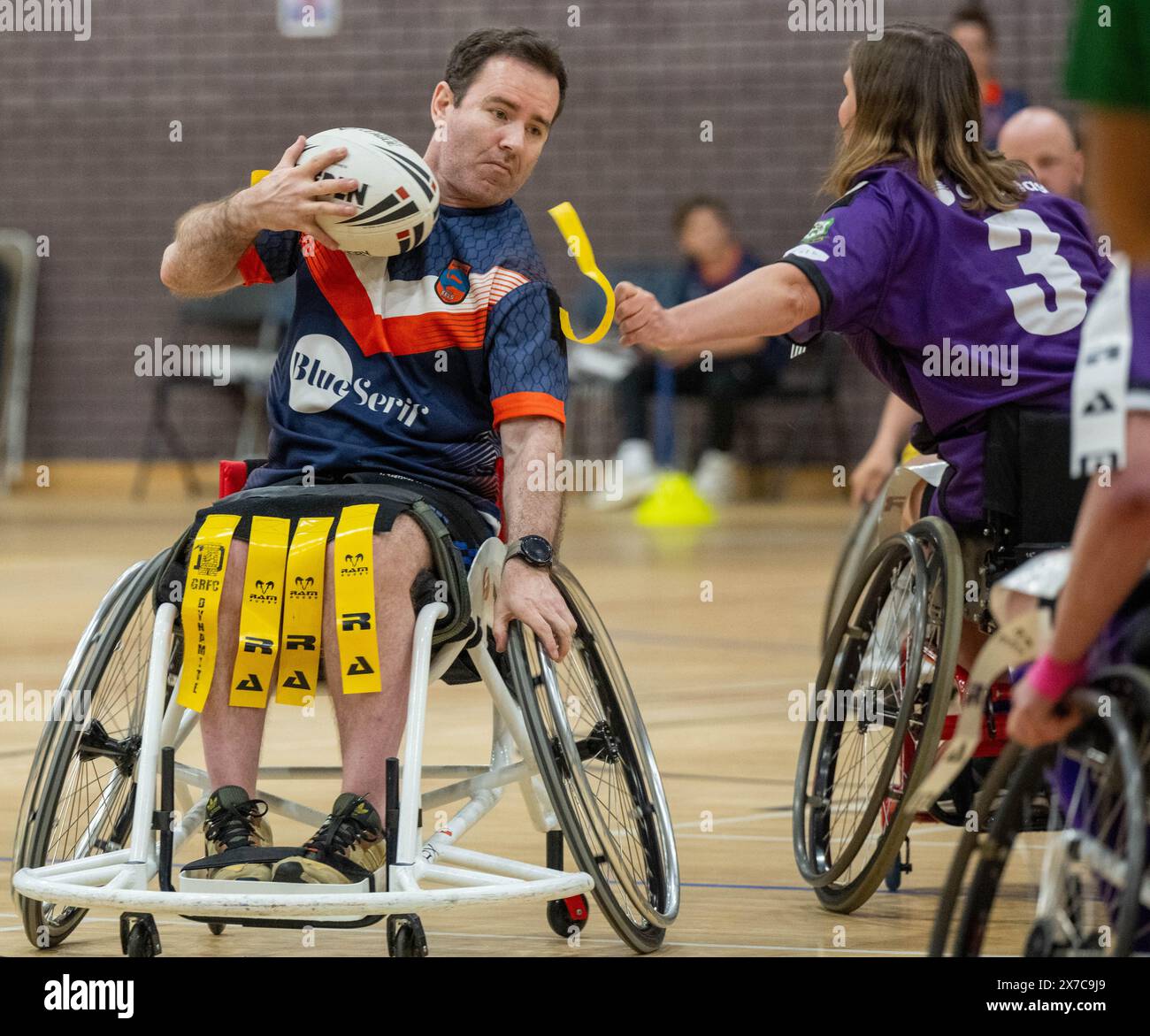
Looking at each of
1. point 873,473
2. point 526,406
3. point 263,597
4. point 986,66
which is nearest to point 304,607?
point 263,597

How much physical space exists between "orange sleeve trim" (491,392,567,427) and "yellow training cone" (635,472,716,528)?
779cm

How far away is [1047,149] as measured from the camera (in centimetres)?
439

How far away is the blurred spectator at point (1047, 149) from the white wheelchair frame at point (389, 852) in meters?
2.21

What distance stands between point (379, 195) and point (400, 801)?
825 mm

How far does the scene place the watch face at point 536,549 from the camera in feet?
8.54

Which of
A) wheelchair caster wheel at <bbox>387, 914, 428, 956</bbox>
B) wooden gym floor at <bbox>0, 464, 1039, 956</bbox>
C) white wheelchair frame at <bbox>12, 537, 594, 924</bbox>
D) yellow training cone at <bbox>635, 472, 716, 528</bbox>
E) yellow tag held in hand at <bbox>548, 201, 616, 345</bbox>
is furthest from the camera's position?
yellow training cone at <bbox>635, 472, 716, 528</bbox>

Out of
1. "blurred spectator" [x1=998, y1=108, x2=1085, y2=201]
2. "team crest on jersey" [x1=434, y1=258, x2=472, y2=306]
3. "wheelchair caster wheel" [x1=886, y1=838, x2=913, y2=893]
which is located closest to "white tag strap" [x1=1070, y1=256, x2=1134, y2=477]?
"team crest on jersey" [x1=434, y1=258, x2=472, y2=306]

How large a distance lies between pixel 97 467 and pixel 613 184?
378 cm

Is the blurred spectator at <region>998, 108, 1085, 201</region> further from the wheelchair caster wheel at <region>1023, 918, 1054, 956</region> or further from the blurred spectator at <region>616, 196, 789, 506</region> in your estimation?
the blurred spectator at <region>616, 196, 789, 506</region>

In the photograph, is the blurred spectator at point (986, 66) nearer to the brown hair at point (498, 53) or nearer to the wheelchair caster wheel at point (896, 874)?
the brown hair at point (498, 53)

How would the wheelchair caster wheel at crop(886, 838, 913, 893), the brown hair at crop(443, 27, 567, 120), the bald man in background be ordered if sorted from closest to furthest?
the brown hair at crop(443, 27, 567, 120)
the wheelchair caster wheel at crop(886, 838, 913, 893)
the bald man in background

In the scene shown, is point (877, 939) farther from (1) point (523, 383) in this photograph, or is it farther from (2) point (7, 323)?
(2) point (7, 323)

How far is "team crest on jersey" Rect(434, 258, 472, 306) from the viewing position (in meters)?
2.79

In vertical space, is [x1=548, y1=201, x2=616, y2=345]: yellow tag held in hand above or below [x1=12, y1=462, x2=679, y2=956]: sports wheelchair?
above
